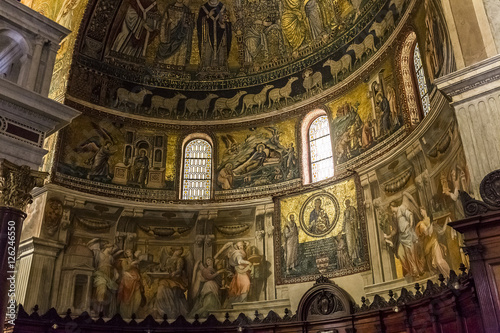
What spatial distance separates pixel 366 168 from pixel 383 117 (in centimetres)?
186

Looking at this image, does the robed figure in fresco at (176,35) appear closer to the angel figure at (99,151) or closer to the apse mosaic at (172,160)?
the apse mosaic at (172,160)

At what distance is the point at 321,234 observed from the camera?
17312 mm

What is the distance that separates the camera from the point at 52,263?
1655 centimetres

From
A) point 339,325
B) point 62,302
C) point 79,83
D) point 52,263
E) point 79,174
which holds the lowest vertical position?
point 339,325

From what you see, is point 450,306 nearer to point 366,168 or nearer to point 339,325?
point 339,325

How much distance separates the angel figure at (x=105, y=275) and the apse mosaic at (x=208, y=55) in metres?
6.11

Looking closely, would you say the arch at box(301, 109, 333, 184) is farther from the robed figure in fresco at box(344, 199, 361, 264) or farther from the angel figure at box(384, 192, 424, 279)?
the angel figure at box(384, 192, 424, 279)

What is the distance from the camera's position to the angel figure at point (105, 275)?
55.6 ft

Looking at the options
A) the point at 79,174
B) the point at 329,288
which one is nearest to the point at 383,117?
the point at 329,288

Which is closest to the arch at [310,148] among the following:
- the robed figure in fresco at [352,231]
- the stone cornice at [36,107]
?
the robed figure in fresco at [352,231]

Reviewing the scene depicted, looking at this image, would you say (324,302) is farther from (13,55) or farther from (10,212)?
(13,55)

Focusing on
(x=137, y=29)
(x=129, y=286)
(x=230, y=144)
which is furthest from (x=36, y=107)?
(x=137, y=29)

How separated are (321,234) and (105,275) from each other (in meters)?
8.09

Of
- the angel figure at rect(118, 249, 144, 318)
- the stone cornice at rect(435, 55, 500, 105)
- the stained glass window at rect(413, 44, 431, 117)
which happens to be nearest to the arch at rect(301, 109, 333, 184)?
the stained glass window at rect(413, 44, 431, 117)
